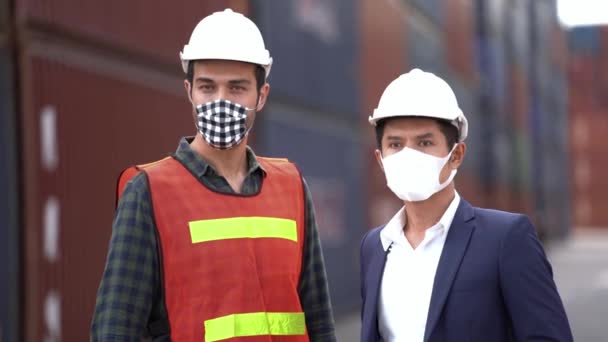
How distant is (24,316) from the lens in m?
6.48

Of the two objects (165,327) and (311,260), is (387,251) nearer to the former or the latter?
(311,260)

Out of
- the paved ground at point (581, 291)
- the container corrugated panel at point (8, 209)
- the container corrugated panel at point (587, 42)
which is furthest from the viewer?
the container corrugated panel at point (587, 42)

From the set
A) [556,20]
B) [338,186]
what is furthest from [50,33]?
[556,20]

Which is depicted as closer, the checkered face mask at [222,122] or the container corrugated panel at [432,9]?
the checkered face mask at [222,122]

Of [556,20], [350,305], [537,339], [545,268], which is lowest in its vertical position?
[350,305]

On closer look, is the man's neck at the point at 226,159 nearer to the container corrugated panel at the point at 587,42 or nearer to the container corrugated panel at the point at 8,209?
the container corrugated panel at the point at 8,209

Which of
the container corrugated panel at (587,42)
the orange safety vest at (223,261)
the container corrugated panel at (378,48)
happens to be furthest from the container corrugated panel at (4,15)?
the container corrugated panel at (587,42)

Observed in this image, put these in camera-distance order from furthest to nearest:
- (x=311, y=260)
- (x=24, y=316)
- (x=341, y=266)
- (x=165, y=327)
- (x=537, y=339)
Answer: (x=341, y=266) < (x=24, y=316) < (x=311, y=260) < (x=165, y=327) < (x=537, y=339)

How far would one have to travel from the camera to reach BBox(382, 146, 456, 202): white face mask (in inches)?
109

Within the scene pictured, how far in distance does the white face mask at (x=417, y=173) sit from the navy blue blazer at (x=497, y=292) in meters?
0.19

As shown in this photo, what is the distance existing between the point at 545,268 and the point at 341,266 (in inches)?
462

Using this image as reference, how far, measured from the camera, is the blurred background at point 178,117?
256 inches

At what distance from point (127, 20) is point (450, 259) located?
6.06 meters

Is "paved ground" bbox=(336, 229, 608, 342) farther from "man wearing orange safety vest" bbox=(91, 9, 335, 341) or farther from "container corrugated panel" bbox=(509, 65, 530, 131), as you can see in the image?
"man wearing orange safety vest" bbox=(91, 9, 335, 341)
